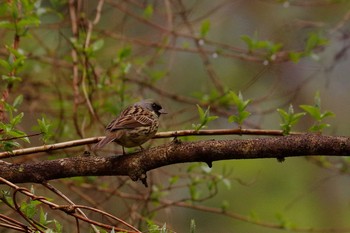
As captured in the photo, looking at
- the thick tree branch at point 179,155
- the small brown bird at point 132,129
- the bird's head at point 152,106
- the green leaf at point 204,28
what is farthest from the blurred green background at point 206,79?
the thick tree branch at point 179,155

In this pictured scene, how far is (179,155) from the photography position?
10.6 ft

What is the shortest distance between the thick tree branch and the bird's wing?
0.76 meters

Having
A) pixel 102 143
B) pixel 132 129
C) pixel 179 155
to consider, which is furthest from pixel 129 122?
pixel 179 155

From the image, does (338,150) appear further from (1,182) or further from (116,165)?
(1,182)

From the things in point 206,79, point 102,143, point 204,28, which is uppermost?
point 206,79

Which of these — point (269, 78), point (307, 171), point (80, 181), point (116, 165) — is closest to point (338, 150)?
point (116, 165)

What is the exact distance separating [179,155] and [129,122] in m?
1.11

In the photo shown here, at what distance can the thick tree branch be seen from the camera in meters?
3.10

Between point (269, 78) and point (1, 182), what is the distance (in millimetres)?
7750

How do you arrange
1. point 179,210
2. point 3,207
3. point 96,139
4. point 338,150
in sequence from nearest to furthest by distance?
point 338,150, point 96,139, point 3,207, point 179,210

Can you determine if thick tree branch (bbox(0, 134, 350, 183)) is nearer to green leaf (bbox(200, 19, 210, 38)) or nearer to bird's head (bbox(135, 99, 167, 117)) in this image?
bird's head (bbox(135, 99, 167, 117))

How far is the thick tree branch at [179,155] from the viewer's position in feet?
10.2

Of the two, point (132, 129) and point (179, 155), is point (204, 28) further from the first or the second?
point (179, 155)

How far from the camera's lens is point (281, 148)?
312 centimetres
